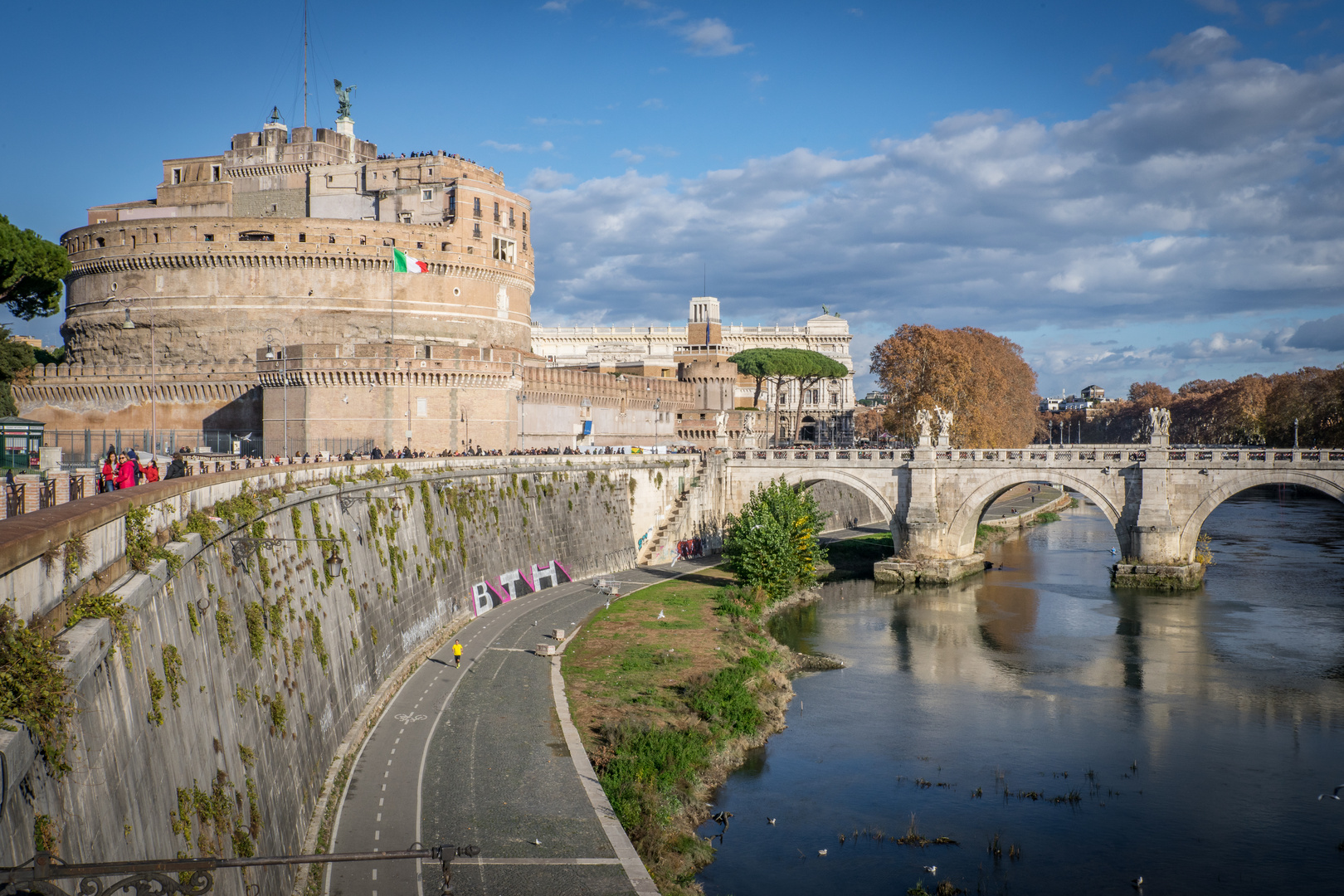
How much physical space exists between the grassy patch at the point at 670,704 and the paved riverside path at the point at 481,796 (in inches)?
36.9

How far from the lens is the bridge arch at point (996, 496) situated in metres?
A: 52.3

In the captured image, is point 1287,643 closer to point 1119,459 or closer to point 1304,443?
point 1119,459

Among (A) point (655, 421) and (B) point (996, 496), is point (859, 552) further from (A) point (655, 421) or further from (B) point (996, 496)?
(A) point (655, 421)

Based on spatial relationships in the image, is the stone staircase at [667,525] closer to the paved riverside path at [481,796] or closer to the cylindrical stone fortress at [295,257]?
the cylindrical stone fortress at [295,257]

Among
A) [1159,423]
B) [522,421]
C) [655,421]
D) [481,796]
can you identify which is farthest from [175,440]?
[1159,423]

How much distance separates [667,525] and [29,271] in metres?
33.1

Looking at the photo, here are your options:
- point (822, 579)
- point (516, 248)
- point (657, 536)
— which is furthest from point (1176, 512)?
point (516, 248)

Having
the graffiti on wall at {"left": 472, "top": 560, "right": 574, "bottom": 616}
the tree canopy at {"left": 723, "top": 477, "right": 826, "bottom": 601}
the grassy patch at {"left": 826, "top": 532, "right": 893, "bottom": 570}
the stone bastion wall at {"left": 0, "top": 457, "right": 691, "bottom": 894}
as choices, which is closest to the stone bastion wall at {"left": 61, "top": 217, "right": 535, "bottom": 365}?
the graffiti on wall at {"left": 472, "top": 560, "right": 574, "bottom": 616}

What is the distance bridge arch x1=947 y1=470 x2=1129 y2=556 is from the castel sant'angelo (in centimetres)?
1373

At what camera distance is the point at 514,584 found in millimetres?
42031

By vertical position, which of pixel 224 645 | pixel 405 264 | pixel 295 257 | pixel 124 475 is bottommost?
pixel 224 645

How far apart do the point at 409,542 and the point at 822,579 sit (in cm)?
2856

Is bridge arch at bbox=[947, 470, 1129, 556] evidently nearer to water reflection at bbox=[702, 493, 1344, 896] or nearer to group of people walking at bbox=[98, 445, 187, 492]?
water reflection at bbox=[702, 493, 1344, 896]

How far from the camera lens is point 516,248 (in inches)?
2744
